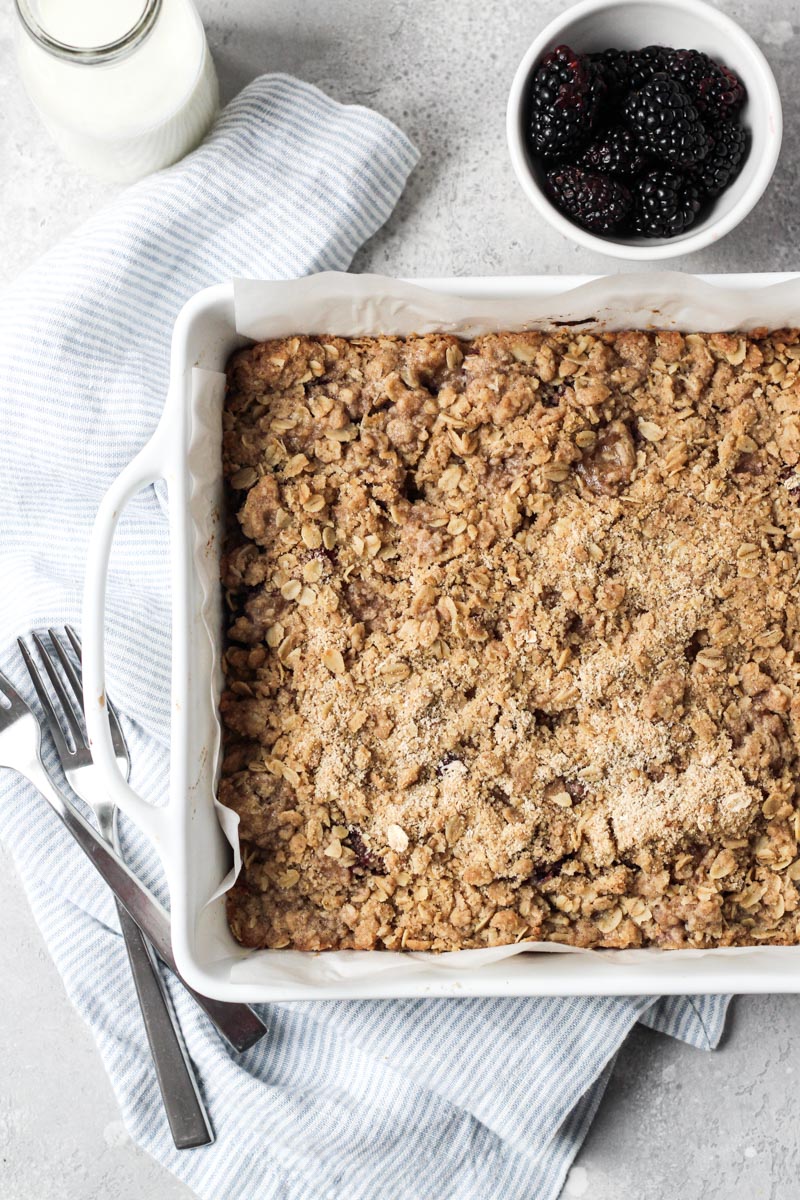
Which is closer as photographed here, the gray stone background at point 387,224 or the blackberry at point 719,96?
the blackberry at point 719,96

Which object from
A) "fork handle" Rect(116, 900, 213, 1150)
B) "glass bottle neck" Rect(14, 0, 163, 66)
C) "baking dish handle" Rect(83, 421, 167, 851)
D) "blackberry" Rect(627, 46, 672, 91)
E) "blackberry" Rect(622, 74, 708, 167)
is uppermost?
"glass bottle neck" Rect(14, 0, 163, 66)

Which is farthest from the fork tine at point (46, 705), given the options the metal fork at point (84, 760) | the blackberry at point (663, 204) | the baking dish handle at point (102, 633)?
the blackberry at point (663, 204)

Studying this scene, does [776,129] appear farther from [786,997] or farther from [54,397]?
[786,997]

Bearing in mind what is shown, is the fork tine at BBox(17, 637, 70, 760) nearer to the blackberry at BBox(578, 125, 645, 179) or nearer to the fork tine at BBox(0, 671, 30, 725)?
the fork tine at BBox(0, 671, 30, 725)

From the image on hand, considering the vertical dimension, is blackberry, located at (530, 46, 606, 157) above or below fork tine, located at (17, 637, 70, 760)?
above

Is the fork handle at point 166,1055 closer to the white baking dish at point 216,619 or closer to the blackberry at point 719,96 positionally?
the white baking dish at point 216,619

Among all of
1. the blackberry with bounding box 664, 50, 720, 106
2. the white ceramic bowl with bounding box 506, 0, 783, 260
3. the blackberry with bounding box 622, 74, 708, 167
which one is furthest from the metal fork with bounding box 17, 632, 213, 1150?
the blackberry with bounding box 664, 50, 720, 106
